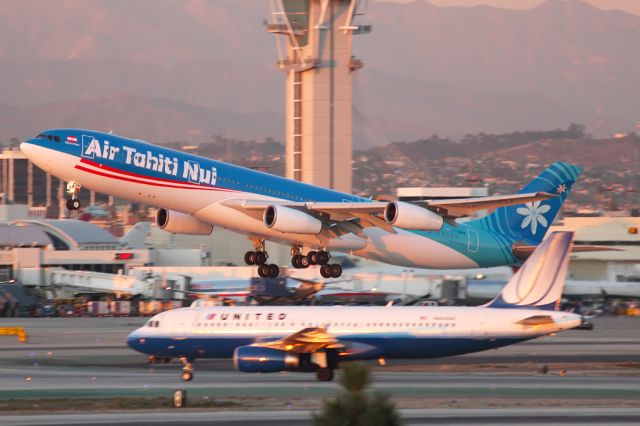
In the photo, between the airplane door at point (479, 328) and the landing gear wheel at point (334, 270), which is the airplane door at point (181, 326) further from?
the airplane door at point (479, 328)

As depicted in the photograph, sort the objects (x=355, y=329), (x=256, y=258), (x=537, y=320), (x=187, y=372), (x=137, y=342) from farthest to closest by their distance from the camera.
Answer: (x=256, y=258), (x=137, y=342), (x=355, y=329), (x=537, y=320), (x=187, y=372)

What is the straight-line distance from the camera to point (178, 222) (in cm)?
5341

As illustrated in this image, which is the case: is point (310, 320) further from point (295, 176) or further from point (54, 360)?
point (295, 176)

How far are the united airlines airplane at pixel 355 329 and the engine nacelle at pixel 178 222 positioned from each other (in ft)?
17.9

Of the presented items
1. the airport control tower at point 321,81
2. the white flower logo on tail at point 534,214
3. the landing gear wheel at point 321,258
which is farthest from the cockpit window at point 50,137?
the airport control tower at point 321,81

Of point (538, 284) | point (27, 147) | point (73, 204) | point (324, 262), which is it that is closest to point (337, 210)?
point (324, 262)

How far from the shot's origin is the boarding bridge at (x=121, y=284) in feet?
286

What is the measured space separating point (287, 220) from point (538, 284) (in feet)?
36.4

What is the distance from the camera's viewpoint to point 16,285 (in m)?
86.1

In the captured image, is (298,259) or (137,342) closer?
(137,342)

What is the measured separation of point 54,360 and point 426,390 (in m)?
19.9

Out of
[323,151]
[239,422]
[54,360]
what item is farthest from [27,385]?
[323,151]

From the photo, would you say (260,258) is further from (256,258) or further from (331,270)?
(331,270)

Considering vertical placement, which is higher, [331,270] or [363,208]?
[363,208]
